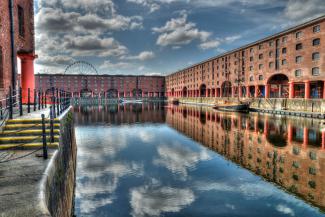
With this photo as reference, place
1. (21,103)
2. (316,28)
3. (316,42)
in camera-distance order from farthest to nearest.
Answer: (316,42)
(316,28)
(21,103)

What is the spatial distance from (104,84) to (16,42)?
9803 centimetres

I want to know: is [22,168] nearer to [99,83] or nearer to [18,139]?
[18,139]

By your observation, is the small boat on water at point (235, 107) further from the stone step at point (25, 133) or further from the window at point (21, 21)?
the stone step at point (25, 133)

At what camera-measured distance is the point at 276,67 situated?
1826 inches

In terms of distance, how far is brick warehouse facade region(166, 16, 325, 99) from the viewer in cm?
3829

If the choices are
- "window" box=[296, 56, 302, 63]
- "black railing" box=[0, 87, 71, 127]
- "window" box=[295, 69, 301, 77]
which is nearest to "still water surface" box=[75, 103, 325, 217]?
"black railing" box=[0, 87, 71, 127]

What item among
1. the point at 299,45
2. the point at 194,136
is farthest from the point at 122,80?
the point at 194,136

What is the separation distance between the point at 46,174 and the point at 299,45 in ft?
155

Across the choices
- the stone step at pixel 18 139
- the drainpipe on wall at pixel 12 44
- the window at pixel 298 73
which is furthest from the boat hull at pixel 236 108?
the stone step at pixel 18 139

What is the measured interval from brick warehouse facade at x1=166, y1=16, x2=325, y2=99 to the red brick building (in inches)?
1578

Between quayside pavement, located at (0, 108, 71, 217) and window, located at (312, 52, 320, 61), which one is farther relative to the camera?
window, located at (312, 52, 320, 61)

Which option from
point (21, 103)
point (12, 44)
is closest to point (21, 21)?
point (12, 44)

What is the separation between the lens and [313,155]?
42.5 ft

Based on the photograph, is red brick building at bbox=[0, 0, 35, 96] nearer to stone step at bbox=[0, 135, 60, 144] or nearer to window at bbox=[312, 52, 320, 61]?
stone step at bbox=[0, 135, 60, 144]
